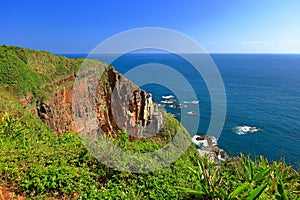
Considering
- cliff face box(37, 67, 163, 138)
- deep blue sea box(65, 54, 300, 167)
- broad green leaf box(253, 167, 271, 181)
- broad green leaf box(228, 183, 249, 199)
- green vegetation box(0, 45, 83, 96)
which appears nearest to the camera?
broad green leaf box(228, 183, 249, 199)

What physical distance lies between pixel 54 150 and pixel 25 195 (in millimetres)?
1511

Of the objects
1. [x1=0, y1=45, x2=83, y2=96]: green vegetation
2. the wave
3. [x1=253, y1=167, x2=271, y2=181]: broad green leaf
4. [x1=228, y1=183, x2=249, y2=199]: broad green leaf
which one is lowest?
the wave

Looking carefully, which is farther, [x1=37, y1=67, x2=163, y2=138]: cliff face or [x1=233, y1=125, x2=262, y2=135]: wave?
[x1=233, y1=125, x2=262, y2=135]: wave

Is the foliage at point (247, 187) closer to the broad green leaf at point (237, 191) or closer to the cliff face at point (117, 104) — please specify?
the broad green leaf at point (237, 191)

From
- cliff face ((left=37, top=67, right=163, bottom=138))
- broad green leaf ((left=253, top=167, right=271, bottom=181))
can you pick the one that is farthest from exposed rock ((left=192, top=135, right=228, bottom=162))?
broad green leaf ((left=253, top=167, right=271, bottom=181))

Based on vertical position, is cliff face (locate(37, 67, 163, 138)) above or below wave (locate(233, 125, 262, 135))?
above

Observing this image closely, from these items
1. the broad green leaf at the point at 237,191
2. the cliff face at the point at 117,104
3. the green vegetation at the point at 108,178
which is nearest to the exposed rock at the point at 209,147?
the cliff face at the point at 117,104

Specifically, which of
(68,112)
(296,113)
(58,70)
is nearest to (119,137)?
(68,112)

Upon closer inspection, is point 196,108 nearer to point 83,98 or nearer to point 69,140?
point 83,98

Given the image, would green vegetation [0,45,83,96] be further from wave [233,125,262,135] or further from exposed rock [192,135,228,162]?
wave [233,125,262,135]

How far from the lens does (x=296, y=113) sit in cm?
4078

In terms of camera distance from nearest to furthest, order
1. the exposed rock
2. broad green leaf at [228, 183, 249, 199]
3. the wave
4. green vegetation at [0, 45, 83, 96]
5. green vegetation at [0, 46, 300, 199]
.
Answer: broad green leaf at [228, 183, 249, 199], green vegetation at [0, 46, 300, 199], green vegetation at [0, 45, 83, 96], the exposed rock, the wave

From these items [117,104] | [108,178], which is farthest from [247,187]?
[117,104]

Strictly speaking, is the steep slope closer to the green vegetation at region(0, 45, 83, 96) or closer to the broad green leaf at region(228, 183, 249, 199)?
the green vegetation at region(0, 45, 83, 96)
